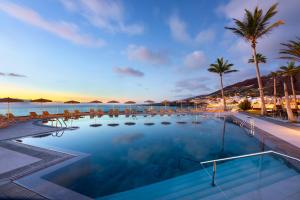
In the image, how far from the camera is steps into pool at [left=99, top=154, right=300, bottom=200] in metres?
2.89

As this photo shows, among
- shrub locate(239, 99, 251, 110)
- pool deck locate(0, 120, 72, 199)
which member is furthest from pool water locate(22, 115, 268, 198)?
shrub locate(239, 99, 251, 110)

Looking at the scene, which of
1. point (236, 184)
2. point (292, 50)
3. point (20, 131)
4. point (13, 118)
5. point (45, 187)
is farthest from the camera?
point (13, 118)

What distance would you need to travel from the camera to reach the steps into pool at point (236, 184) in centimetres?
289

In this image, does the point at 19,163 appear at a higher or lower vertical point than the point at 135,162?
higher

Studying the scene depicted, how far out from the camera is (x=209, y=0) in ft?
41.9

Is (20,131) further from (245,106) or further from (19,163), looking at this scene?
(245,106)

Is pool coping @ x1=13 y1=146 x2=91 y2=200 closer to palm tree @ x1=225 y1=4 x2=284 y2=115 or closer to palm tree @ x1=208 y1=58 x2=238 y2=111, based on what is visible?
palm tree @ x1=225 y1=4 x2=284 y2=115

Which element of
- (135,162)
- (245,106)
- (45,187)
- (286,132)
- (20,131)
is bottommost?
(135,162)

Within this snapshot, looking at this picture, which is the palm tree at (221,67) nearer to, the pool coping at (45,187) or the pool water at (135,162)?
the pool water at (135,162)

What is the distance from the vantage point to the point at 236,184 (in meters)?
3.25

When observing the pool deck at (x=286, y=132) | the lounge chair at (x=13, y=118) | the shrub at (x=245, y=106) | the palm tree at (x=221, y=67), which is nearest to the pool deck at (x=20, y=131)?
the lounge chair at (x=13, y=118)

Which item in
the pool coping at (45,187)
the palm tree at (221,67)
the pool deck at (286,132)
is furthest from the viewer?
the palm tree at (221,67)

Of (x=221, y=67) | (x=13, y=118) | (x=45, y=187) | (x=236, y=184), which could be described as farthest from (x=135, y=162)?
(x=221, y=67)

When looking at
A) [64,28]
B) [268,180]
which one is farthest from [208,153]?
[64,28]
